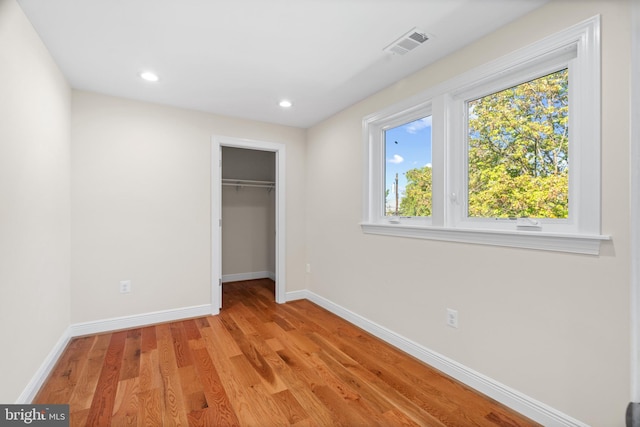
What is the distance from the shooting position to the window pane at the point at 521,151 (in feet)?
5.28

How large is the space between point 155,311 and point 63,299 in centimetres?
78


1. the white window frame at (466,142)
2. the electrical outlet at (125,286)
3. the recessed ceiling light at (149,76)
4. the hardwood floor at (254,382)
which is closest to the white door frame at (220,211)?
the hardwood floor at (254,382)

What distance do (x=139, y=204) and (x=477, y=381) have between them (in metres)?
3.27

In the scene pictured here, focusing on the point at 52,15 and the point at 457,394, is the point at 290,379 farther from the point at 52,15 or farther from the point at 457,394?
the point at 52,15

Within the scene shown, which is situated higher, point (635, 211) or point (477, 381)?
point (635, 211)

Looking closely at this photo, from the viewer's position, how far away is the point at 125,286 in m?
2.88

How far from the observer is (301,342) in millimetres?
2566

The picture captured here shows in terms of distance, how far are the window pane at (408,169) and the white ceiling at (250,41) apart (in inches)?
18.1

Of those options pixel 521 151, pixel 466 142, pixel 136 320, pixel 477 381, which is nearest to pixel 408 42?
pixel 466 142

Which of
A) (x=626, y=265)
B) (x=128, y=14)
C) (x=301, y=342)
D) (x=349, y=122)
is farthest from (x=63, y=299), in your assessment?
(x=626, y=265)

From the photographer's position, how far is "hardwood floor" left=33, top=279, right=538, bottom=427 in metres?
1.63

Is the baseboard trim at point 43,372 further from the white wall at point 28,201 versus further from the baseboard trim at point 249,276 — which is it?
the baseboard trim at point 249,276

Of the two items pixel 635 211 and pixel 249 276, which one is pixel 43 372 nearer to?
pixel 249 276

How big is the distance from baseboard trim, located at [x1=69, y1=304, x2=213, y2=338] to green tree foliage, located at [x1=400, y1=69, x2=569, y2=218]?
2925 millimetres
